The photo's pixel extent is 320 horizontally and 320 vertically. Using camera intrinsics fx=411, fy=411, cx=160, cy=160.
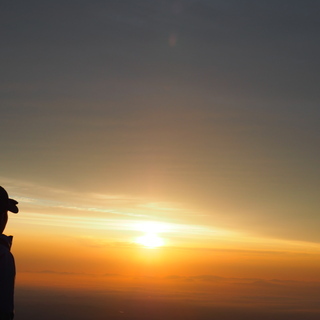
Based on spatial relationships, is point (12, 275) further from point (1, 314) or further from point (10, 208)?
point (10, 208)

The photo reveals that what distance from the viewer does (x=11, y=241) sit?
5.76m

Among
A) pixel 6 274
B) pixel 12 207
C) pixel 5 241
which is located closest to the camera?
pixel 6 274

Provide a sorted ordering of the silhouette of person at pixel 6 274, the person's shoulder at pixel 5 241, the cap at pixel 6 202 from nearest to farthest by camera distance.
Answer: the silhouette of person at pixel 6 274 → the person's shoulder at pixel 5 241 → the cap at pixel 6 202

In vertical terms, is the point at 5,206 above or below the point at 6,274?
above

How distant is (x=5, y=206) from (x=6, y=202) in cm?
6

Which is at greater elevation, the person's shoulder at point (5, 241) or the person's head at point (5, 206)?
the person's head at point (5, 206)

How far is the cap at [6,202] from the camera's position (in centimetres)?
567

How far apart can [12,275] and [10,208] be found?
936 mm

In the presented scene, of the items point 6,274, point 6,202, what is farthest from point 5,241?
point 6,202

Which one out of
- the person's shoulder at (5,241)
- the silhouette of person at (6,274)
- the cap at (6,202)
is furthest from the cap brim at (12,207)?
the person's shoulder at (5,241)

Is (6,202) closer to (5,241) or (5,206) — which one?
(5,206)

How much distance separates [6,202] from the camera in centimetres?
575

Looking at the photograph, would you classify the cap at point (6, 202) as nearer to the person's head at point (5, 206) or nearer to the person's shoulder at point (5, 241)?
the person's head at point (5, 206)

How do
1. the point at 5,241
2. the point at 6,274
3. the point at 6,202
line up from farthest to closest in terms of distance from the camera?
the point at 6,202
the point at 5,241
the point at 6,274
